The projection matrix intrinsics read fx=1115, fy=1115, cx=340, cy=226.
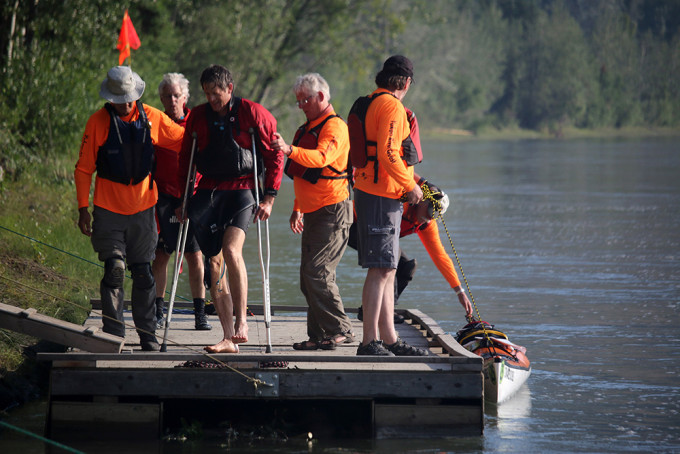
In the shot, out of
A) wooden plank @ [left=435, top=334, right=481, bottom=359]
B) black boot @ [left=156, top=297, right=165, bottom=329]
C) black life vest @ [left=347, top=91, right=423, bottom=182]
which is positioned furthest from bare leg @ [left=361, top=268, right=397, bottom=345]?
black boot @ [left=156, top=297, right=165, bottom=329]

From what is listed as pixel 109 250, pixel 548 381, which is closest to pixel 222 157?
pixel 109 250

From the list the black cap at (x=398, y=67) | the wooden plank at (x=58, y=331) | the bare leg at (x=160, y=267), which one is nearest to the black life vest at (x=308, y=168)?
the black cap at (x=398, y=67)

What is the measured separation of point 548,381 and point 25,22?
49.6ft

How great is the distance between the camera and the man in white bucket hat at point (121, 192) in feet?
24.6

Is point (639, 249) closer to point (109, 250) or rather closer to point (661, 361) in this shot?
point (661, 361)

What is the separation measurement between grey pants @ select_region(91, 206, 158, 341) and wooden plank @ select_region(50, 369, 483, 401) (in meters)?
0.68

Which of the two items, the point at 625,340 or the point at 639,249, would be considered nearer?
the point at 625,340

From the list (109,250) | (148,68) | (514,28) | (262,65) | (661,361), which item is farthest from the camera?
(514,28)

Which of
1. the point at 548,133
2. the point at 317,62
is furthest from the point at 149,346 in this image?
the point at 548,133

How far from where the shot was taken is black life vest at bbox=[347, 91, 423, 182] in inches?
293

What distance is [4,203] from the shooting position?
47.3 feet

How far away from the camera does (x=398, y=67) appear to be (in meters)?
7.42

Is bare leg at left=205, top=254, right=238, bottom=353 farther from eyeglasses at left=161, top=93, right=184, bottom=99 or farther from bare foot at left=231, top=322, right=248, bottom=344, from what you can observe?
eyeglasses at left=161, top=93, right=184, bottom=99

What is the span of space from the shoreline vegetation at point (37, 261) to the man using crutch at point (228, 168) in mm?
1246
